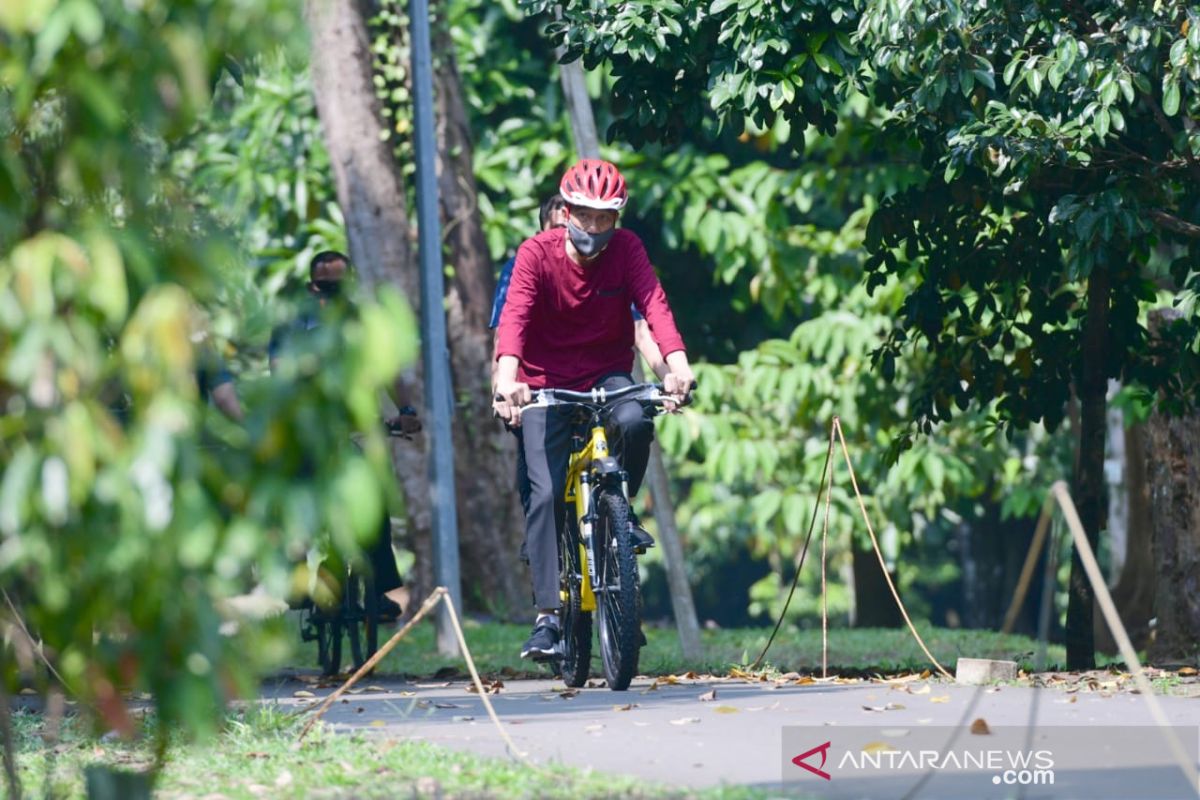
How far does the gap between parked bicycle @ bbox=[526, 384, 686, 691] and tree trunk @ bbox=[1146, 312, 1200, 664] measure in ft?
13.4

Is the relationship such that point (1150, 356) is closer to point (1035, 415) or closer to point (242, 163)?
point (1035, 415)

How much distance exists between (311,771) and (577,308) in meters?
A: 3.29

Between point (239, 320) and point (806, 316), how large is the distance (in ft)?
62.6

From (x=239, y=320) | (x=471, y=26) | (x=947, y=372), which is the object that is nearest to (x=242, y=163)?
(x=471, y=26)

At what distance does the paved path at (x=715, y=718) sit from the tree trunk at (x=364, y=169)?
8.09 metres

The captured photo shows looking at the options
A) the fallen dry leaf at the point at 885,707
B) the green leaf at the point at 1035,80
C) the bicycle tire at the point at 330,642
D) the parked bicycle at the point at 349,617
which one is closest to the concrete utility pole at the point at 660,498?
the parked bicycle at the point at 349,617

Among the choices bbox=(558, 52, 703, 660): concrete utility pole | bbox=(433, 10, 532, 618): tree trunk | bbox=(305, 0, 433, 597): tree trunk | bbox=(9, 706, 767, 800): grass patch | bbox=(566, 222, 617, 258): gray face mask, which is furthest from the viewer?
bbox=(433, 10, 532, 618): tree trunk

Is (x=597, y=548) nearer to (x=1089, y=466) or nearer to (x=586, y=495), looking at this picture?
(x=586, y=495)

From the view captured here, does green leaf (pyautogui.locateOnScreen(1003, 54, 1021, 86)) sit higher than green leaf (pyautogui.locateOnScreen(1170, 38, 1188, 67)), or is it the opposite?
green leaf (pyautogui.locateOnScreen(1003, 54, 1021, 86))

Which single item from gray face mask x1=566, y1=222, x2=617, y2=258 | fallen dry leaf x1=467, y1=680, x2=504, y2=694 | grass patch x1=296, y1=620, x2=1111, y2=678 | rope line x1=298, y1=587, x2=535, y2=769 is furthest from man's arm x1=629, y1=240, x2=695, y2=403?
grass patch x1=296, y1=620, x2=1111, y2=678

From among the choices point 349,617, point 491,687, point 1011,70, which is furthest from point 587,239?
point 349,617

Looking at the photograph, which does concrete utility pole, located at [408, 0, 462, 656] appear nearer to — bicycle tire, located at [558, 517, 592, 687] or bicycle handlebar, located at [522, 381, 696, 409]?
bicycle tire, located at [558, 517, 592, 687]

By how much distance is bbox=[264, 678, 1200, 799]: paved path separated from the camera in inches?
238

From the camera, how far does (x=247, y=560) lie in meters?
3.67
